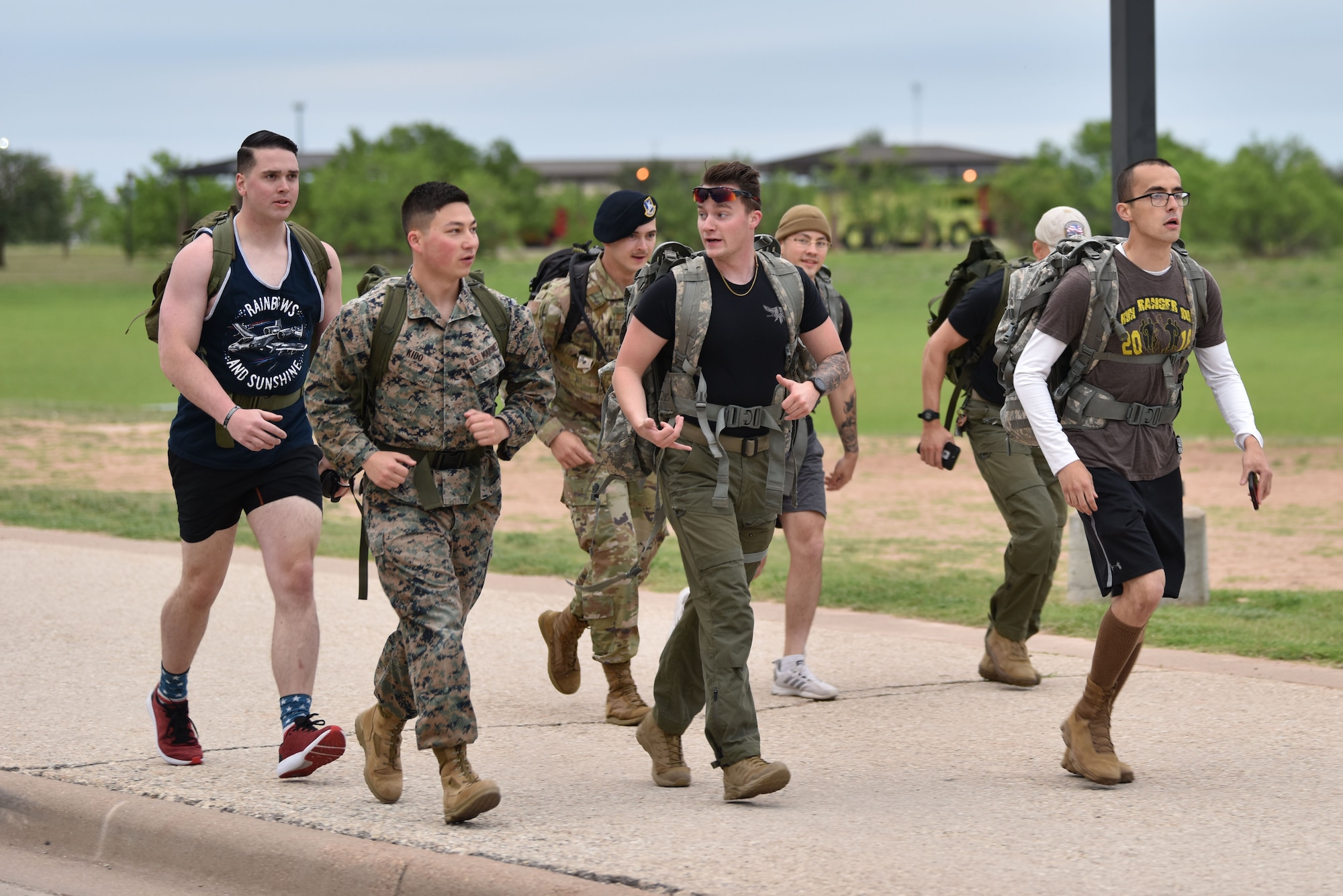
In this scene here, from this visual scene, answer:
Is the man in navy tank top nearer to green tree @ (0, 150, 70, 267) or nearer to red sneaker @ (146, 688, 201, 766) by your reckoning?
red sneaker @ (146, 688, 201, 766)

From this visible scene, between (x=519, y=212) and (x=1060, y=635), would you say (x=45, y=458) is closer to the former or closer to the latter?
(x=1060, y=635)

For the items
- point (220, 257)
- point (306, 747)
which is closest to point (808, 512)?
point (306, 747)

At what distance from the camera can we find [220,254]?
562cm

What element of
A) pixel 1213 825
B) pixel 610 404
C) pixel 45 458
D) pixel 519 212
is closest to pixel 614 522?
pixel 610 404

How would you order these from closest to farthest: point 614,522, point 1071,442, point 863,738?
point 1071,442 → point 863,738 → point 614,522

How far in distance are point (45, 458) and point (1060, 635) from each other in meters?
13.0

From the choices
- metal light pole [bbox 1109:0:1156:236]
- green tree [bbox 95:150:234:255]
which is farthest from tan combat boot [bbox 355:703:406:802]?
green tree [bbox 95:150:234:255]

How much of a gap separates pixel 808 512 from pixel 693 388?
178cm

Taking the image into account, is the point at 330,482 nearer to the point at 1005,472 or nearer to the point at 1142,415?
the point at 1142,415

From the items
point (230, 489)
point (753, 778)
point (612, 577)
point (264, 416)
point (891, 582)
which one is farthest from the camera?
point (891, 582)

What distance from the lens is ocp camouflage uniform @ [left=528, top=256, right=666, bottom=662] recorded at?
679 centimetres

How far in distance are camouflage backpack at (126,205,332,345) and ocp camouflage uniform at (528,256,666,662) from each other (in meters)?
1.12

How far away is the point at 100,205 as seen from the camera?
11656cm

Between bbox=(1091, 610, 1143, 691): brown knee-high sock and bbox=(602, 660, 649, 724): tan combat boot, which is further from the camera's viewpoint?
bbox=(602, 660, 649, 724): tan combat boot
